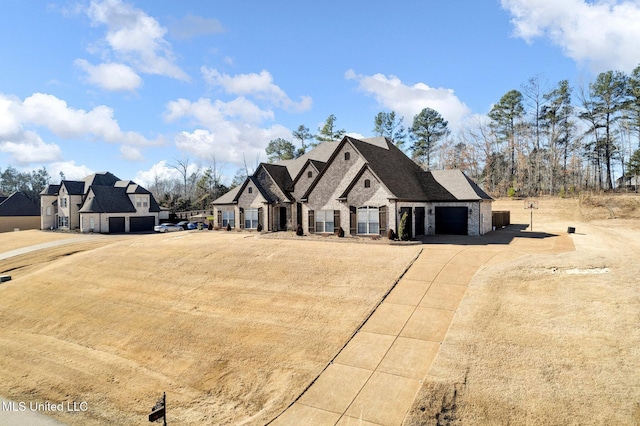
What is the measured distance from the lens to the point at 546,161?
2554 inches

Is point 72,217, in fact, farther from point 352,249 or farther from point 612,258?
point 612,258

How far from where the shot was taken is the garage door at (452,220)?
30.7m

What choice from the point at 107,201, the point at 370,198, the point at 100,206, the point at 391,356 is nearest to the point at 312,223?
the point at 370,198

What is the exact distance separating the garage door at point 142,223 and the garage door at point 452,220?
41936 millimetres

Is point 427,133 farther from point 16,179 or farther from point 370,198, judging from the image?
point 16,179

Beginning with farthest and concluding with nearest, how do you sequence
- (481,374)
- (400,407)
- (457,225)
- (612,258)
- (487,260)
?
(457,225), (487,260), (612,258), (481,374), (400,407)

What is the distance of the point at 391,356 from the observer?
41.8 feet

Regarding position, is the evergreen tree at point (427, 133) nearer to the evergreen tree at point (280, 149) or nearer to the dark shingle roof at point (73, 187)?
the evergreen tree at point (280, 149)

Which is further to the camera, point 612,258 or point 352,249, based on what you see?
point 352,249

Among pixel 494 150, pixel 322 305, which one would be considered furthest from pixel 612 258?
pixel 494 150

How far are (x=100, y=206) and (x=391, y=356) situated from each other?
4979 centimetres

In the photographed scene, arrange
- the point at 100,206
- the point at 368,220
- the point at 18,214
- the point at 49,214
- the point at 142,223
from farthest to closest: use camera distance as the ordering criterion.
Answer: the point at 18,214 < the point at 49,214 < the point at 142,223 < the point at 100,206 < the point at 368,220

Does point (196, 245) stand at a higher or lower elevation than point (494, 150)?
lower

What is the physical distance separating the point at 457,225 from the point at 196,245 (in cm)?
2146
